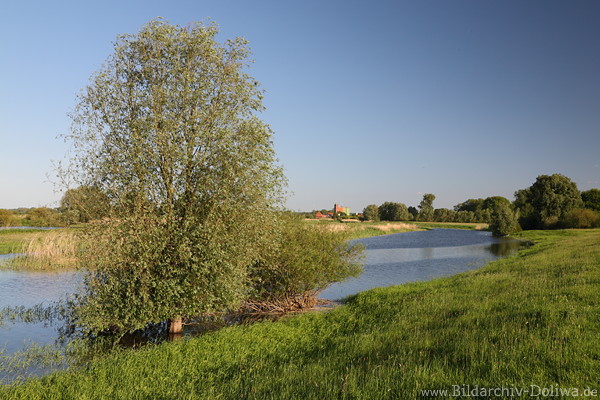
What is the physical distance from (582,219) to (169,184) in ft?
300

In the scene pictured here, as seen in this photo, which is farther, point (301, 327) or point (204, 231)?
point (301, 327)

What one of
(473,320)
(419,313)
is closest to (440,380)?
(473,320)

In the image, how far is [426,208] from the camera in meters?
178

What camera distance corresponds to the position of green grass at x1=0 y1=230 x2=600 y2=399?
22.5 ft

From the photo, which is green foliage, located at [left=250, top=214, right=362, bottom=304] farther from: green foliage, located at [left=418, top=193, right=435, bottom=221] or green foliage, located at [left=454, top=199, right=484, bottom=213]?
green foliage, located at [left=454, top=199, right=484, bottom=213]

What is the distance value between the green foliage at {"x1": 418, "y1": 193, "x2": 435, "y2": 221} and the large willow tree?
550 feet

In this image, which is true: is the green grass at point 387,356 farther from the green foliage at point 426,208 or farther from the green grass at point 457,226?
the green foliage at point 426,208

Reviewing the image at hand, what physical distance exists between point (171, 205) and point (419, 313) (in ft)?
35.0

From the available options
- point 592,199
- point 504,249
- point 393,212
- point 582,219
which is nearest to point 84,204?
point 504,249

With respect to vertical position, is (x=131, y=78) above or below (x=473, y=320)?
above

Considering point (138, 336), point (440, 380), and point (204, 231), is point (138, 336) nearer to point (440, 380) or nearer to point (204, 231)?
point (204, 231)

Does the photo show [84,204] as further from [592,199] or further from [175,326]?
[592,199]

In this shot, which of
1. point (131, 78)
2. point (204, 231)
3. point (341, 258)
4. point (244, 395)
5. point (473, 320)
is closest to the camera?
point (244, 395)

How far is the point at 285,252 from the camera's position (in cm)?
1923
